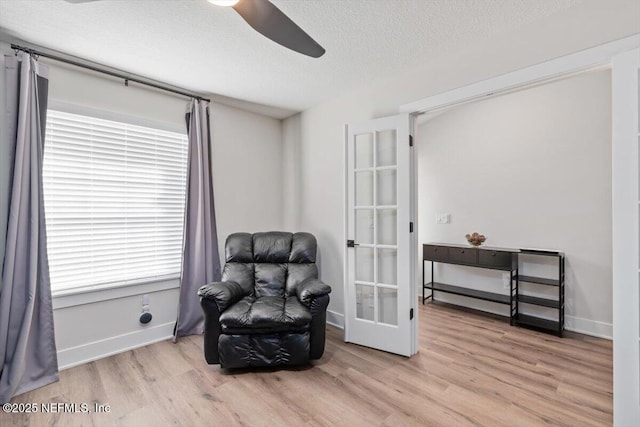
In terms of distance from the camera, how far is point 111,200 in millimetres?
2588

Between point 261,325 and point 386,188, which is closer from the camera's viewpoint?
point 261,325

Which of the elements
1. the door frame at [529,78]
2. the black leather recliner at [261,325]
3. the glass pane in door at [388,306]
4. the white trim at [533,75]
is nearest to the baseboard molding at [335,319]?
A: the glass pane in door at [388,306]

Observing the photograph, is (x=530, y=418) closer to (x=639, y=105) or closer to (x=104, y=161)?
(x=639, y=105)

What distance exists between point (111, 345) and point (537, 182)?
4604mm

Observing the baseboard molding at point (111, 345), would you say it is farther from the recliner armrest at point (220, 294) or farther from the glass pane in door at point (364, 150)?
the glass pane in door at point (364, 150)

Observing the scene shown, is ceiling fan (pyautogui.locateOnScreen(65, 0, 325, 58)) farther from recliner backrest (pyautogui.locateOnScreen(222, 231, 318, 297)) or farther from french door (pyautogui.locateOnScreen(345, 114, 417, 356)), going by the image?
recliner backrest (pyautogui.locateOnScreen(222, 231, 318, 297))

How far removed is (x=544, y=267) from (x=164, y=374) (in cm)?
387

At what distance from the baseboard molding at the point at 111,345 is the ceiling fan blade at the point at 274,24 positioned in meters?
2.77

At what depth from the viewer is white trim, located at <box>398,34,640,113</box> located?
160 cm

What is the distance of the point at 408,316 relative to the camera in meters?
2.49

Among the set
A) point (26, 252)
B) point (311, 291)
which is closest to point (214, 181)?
point (26, 252)

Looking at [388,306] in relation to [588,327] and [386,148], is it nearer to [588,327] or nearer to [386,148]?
[386,148]

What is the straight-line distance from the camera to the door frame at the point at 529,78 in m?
1.58

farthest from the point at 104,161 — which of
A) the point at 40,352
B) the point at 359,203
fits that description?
the point at 359,203
